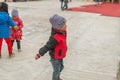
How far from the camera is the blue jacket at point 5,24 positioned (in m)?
7.24

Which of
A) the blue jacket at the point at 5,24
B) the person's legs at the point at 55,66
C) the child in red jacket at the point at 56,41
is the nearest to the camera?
the child in red jacket at the point at 56,41

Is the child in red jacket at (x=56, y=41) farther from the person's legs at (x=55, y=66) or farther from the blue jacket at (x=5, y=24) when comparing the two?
the blue jacket at (x=5, y=24)

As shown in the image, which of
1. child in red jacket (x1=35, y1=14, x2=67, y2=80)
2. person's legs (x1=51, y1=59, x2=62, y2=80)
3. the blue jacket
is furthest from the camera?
the blue jacket

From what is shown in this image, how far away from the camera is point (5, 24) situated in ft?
24.1

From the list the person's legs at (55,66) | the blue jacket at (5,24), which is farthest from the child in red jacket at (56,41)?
the blue jacket at (5,24)

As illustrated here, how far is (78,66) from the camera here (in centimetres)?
735

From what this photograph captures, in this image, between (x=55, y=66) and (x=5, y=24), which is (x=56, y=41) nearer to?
(x=55, y=66)

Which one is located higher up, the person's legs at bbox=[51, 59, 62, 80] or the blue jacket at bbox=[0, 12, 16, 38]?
the blue jacket at bbox=[0, 12, 16, 38]

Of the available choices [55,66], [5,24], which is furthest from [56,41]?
[5,24]

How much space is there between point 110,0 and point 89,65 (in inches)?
978

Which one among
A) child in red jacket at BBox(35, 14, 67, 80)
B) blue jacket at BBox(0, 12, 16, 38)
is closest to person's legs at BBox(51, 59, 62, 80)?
child in red jacket at BBox(35, 14, 67, 80)

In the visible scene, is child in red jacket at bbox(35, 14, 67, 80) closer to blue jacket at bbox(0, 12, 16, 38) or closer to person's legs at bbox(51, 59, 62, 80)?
person's legs at bbox(51, 59, 62, 80)

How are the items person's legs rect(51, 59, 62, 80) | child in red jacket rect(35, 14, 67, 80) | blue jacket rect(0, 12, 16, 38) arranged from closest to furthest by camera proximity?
1. child in red jacket rect(35, 14, 67, 80)
2. person's legs rect(51, 59, 62, 80)
3. blue jacket rect(0, 12, 16, 38)

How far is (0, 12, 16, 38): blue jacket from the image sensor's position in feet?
23.8
